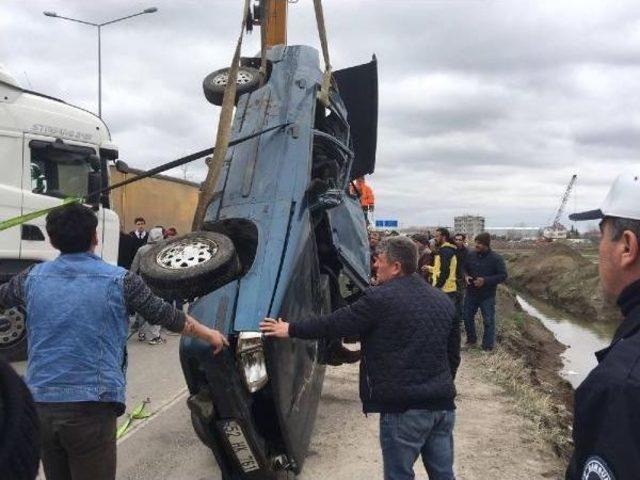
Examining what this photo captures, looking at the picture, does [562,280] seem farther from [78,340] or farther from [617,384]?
[617,384]

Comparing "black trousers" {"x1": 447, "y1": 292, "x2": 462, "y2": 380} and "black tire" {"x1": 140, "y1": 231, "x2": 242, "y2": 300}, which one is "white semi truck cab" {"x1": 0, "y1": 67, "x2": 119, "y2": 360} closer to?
"black tire" {"x1": 140, "y1": 231, "x2": 242, "y2": 300}

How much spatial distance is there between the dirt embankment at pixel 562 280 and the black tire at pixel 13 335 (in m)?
15.8

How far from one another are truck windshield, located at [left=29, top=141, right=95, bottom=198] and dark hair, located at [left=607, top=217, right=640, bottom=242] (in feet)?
24.7

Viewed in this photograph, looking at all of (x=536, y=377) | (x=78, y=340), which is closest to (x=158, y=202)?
(x=536, y=377)

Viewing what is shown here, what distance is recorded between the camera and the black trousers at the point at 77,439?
2844mm

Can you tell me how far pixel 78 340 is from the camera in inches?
112

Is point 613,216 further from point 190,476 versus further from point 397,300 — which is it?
point 190,476

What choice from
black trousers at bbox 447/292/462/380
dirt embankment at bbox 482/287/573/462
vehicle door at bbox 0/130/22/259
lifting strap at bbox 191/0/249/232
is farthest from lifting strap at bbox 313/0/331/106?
vehicle door at bbox 0/130/22/259

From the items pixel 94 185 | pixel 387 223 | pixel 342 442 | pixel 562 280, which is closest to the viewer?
pixel 342 442

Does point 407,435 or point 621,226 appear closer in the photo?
point 621,226

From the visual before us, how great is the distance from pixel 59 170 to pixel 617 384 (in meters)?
8.03

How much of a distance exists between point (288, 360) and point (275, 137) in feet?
5.76

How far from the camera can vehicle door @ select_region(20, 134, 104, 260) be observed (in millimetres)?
7871

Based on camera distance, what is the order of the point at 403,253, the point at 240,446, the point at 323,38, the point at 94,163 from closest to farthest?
the point at 403,253 → the point at 240,446 → the point at 323,38 → the point at 94,163
